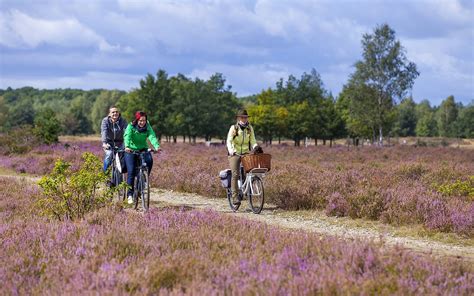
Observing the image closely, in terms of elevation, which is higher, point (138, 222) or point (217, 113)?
point (217, 113)

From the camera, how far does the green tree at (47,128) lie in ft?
107

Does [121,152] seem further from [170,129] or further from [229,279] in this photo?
[170,129]

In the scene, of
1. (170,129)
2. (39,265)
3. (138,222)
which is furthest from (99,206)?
(170,129)

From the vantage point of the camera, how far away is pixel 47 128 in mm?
33219

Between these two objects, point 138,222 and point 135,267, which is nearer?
point 135,267

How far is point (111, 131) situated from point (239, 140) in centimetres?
310

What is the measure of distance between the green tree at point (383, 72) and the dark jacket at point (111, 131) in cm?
4588

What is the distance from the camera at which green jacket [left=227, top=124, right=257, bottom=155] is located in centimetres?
1041

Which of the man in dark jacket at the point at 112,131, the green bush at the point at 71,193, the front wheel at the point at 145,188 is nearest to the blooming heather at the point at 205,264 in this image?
→ the green bush at the point at 71,193

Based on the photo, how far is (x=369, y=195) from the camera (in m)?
10.2

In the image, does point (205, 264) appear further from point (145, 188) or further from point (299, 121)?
point (299, 121)

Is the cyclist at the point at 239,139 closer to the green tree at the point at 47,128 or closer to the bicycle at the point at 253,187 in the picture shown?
the bicycle at the point at 253,187

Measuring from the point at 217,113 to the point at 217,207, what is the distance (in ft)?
193

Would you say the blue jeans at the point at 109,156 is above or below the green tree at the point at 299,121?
below
